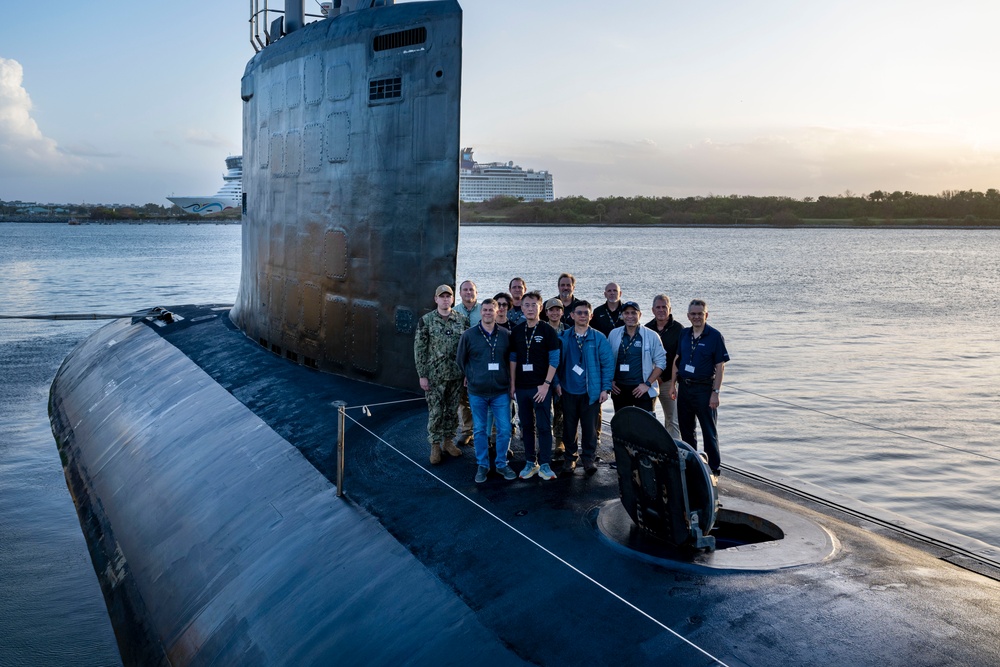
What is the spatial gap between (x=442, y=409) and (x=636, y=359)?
64.2 inches

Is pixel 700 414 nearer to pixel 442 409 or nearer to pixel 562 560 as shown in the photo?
pixel 442 409

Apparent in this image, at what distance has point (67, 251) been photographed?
74875 millimetres

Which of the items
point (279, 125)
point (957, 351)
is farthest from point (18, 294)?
point (957, 351)

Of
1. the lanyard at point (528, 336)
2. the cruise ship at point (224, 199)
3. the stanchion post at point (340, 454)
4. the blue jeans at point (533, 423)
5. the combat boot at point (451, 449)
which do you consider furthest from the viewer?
the cruise ship at point (224, 199)

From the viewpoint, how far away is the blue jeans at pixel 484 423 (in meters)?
6.49

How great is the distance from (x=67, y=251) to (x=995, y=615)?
82071mm

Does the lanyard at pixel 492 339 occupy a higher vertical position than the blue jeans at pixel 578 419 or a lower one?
higher

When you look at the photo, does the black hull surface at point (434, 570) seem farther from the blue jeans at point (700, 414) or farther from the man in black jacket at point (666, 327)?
the man in black jacket at point (666, 327)

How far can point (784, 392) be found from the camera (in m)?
18.2

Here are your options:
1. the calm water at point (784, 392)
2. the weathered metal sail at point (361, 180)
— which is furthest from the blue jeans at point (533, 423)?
the calm water at point (784, 392)

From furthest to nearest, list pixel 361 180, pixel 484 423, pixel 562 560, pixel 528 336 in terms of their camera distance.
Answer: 1. pixel 361 180
2. pixel 484 423
3. pixel 528 336
4. pixel 562 560

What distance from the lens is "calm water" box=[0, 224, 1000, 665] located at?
9.21 meters

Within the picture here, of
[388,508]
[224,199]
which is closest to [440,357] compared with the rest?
[388,508]

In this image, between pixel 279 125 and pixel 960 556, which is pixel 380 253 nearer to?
pixel 279 125
